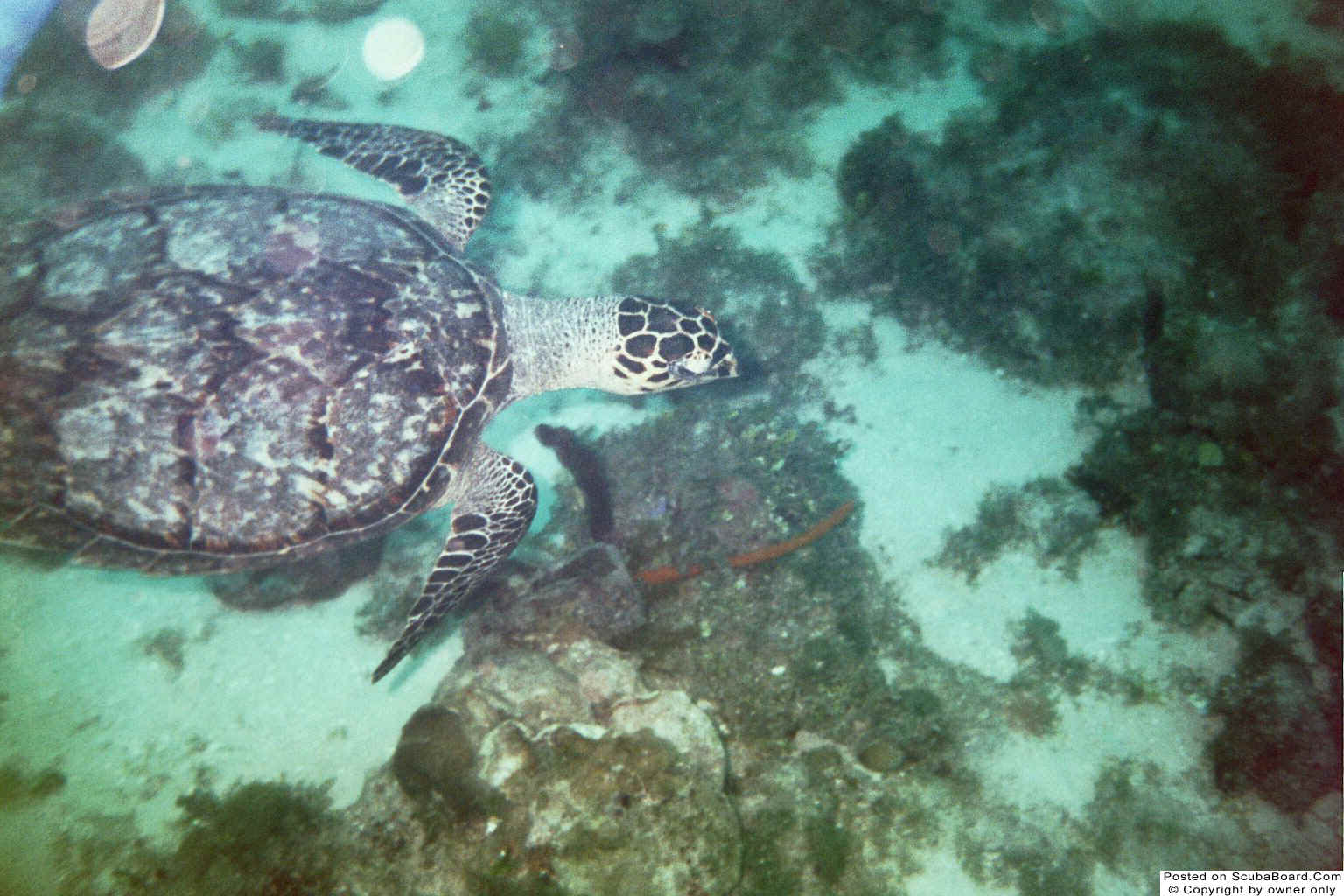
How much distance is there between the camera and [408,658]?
4191 mm

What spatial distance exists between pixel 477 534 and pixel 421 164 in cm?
314

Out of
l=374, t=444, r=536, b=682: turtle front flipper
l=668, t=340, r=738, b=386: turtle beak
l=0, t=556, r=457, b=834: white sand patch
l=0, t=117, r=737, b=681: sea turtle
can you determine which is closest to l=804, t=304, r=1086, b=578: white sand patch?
l=668, t=340, r=738, b=386: turtle beak

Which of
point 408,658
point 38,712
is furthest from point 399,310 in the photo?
point 38,712

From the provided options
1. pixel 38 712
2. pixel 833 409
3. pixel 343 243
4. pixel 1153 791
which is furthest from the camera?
pixel 833 409

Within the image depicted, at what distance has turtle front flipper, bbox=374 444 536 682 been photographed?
3504mm

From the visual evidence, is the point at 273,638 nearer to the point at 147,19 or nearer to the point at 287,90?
the point at 287,90

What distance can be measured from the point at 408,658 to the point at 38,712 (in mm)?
2469

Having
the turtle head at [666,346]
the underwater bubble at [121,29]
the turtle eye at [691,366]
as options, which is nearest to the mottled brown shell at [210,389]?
the turtle head at [666,346]

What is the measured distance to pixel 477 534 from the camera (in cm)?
379

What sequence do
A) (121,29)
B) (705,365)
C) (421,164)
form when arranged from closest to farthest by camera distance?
(705,365)
(421,164)
(121,29)

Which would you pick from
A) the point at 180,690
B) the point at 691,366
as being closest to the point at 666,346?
the point at 691,366

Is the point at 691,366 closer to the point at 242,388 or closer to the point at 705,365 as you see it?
the point at 705,365

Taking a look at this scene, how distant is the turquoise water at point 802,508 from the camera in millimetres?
3232

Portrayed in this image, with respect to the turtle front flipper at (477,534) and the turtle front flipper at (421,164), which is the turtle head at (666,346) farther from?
the turtle front flipper at (421,164)
